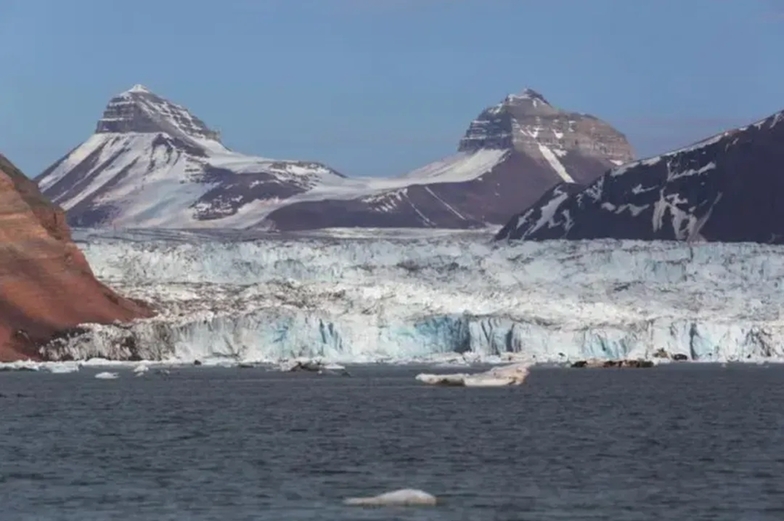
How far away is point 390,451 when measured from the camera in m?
50.7

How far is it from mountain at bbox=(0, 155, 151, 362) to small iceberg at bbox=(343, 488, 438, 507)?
67.0m

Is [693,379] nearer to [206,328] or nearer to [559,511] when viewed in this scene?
[206,328]

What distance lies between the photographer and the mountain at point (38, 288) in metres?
103

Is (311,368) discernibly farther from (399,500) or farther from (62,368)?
(399,500)

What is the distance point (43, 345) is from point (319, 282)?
61.5ft

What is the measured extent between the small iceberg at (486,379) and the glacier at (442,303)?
58.9 ft

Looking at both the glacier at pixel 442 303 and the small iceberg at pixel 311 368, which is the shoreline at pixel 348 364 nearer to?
the small iceberg at pixel 311 368

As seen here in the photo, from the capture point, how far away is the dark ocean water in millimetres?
38469

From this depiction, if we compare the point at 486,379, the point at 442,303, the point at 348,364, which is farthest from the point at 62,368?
the point at 486,379

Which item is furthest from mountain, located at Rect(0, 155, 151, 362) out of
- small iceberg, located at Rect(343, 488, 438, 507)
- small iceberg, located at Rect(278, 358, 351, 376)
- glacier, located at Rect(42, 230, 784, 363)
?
small iceberg, located at Rect(343, 488, 438, 507)

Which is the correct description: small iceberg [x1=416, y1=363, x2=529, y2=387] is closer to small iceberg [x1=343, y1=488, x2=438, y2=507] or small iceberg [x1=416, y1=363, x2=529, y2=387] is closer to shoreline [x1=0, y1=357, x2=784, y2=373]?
shoreline [x1=0, y1=357, x2=784, y2=373]

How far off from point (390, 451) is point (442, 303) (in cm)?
5711

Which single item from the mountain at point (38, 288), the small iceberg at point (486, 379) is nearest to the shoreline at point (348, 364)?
the mountain at point (38, 288)

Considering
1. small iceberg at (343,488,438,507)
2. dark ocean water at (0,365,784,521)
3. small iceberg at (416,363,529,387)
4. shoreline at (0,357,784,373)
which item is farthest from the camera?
shoreline at (0,357,784,373)
